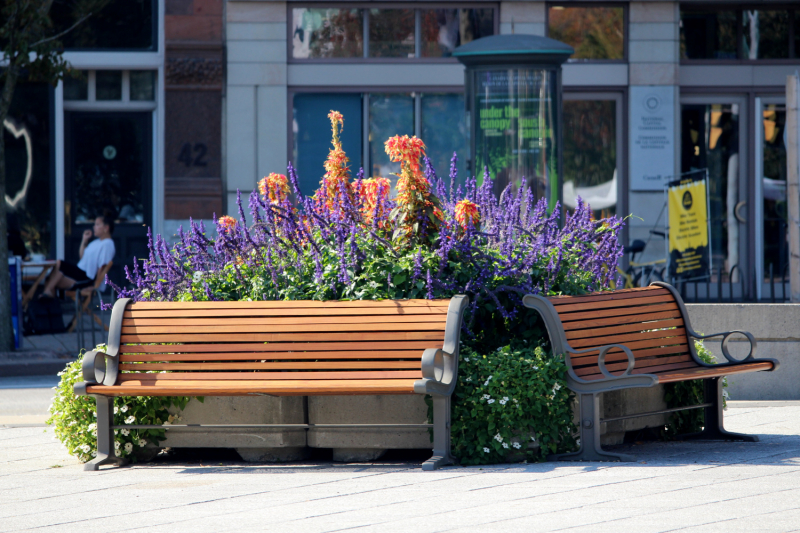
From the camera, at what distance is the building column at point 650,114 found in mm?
15195

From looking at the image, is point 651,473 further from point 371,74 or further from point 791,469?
point 371,74

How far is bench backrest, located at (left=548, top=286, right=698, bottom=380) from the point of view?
5969 millimetres

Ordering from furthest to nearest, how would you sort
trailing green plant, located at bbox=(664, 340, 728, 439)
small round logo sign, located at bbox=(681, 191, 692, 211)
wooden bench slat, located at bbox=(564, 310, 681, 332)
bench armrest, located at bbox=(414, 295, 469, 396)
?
small round logo sign, located at bbox=(681, 191, 692, 211) → trailing green plant, located at bbox=(664, 340, 728, 439) → wooden bench slat, located at bbox=(564, 310, 681, 332) → bench armrest, located at bbox=(414, 295, 469, 396)

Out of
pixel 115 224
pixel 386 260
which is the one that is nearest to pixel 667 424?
pixel 386 260

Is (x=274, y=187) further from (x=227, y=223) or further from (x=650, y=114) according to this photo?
(x=650, y=114)

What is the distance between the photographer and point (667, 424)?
21.8ft

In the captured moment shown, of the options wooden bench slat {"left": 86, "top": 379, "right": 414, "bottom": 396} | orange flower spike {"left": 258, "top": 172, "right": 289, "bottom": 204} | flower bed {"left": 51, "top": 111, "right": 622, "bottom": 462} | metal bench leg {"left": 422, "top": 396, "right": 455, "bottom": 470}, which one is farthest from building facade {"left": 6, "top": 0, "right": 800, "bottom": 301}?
metal bench leg {"left": 422, "top": 396, "right": 455, "bottom": 470}

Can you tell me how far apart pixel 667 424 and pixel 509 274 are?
141 cm

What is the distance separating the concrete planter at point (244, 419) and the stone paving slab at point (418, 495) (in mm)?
137

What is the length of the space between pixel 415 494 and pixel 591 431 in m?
1.21

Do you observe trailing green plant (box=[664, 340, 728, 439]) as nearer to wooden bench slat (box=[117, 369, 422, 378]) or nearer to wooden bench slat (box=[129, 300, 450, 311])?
wooden bench slat (box=[129, 300, 450, 311])

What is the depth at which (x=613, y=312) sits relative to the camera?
20.5 feet

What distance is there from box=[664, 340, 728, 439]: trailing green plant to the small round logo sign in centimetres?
641

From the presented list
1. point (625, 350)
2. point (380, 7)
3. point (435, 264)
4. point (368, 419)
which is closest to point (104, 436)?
point (368, 419)
